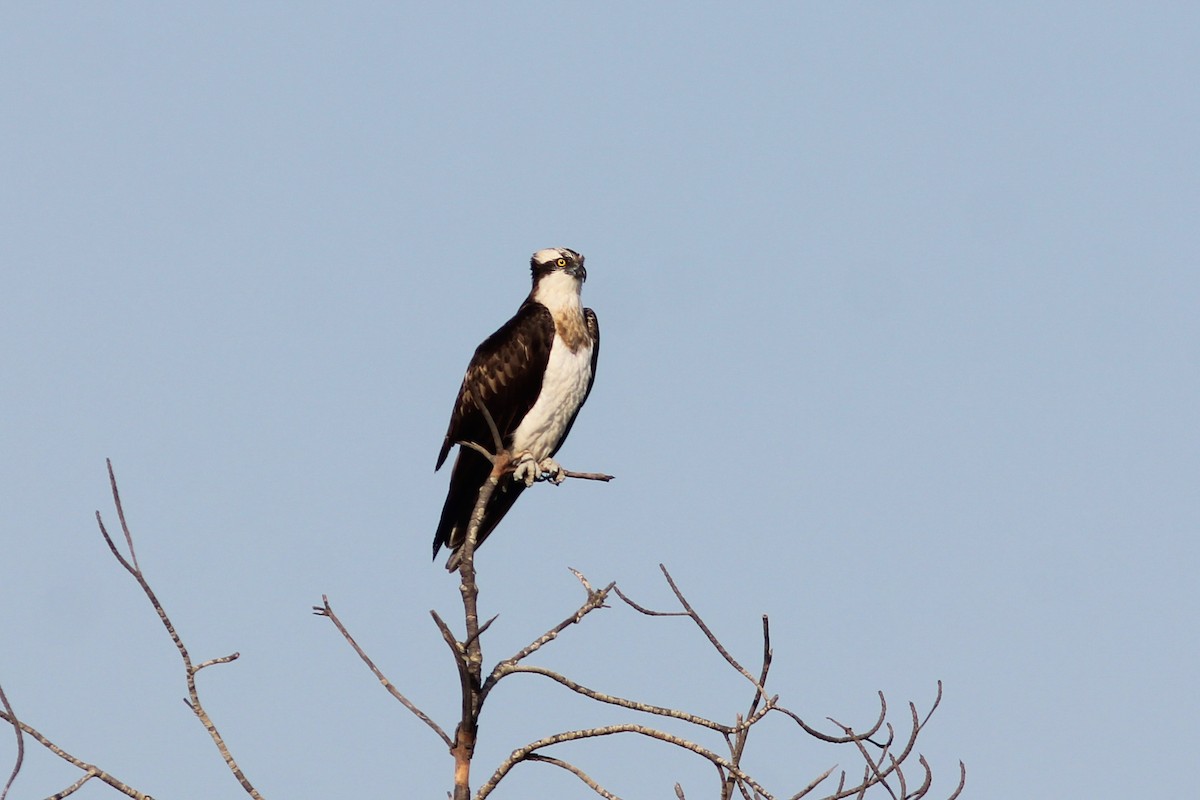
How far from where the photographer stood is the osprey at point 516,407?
10.5 metres

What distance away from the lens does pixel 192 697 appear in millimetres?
5625

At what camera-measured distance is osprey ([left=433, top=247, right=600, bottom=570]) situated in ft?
34.6

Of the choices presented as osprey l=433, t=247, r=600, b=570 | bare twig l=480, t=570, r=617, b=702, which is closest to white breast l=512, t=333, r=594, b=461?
osprey l=433, t=247, r=600, b=570

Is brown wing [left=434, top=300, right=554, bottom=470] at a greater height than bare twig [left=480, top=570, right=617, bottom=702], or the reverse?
brown wing [left=434, top=300, right=554, bottom=470]

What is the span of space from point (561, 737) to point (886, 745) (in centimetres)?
127

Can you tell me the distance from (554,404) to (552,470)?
505 millimetres

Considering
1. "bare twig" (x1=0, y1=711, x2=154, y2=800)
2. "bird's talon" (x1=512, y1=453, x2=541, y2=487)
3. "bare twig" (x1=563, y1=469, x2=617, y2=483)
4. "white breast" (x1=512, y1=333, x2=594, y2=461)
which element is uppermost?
"white breast" (x1=512, y1=333, x2=594, y2=461)

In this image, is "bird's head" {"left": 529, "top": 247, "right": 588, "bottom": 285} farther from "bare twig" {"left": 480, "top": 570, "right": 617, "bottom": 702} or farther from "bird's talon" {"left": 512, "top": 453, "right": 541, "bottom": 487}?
"bare twig" {"left": 480, "top": 570, "right": 617, "bottom": 702}

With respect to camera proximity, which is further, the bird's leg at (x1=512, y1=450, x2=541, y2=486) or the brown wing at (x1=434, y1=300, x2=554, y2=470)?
the brown wing at (x1=434, y1=300, x2=554, y2=470)

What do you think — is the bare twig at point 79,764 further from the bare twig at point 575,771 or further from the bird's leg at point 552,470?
the bird's leg at point 552,470

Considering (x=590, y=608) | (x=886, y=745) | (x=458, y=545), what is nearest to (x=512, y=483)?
(x=458, y=545)

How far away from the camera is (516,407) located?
1062 centimetres

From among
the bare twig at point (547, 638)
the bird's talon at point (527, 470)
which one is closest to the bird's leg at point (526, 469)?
the bird's talon at point (527, 470)

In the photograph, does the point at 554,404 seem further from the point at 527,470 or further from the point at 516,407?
the point at 527,470
